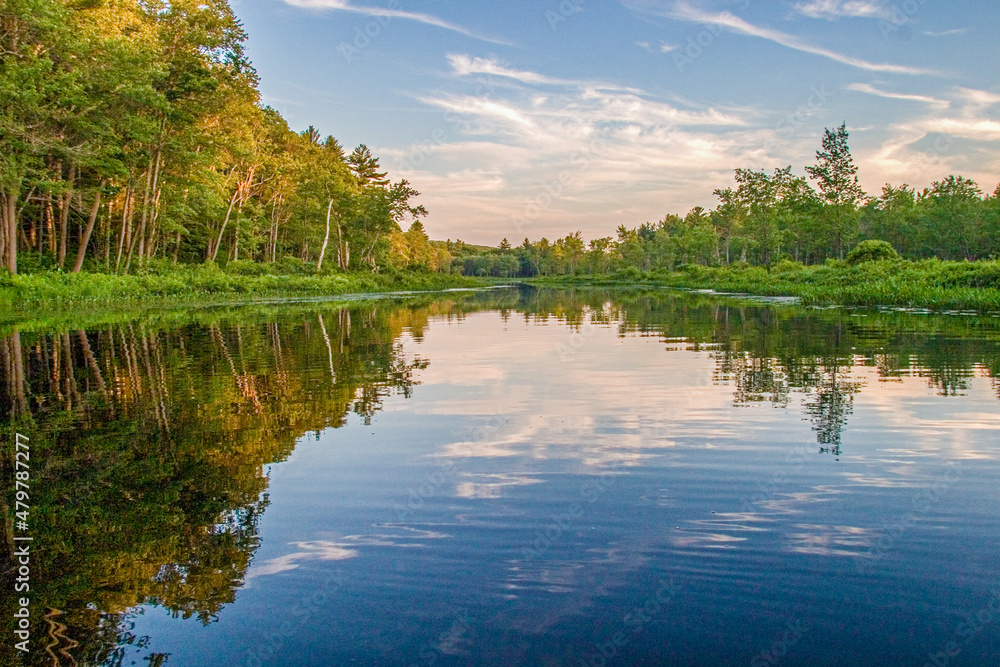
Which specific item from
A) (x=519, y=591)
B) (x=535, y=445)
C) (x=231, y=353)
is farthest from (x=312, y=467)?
(x=231, y=353)

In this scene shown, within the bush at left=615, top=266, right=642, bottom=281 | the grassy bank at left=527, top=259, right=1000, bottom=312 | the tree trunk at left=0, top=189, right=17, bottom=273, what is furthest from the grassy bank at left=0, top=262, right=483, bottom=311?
the bush at left=615, top=266, right=642, bottom=281

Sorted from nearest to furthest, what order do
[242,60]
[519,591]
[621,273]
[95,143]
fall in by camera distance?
[519,591]
[95,143]
[242,60]
[621,273]

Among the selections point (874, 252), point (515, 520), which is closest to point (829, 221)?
point (874, 252)

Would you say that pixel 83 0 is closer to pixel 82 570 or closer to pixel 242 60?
pixel 242 60

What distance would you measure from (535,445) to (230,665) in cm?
403

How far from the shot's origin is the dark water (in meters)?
3.32

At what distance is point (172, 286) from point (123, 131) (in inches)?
309

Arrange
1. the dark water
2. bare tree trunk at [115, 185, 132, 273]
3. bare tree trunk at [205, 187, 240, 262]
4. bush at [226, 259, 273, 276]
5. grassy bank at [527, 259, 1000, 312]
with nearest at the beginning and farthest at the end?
the dark water, grassy bank at [527, 259, 1000, 312], bare tree trunk at [115, 185, 132, 273], bare tree trunk at [205, 187, 240, 262], bush at [226, 259, 273, 276]

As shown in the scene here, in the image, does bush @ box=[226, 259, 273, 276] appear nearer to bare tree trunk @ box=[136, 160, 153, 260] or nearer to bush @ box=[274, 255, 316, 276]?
bush @ box=[274, 255, 316, 276]

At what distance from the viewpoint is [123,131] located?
3322 cm

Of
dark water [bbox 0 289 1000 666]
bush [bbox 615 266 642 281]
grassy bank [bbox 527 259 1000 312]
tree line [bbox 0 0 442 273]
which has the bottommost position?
dark water [bbox 0 289 1000 666]

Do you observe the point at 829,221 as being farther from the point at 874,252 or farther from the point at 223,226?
the point at 223,226

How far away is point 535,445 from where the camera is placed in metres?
6.82

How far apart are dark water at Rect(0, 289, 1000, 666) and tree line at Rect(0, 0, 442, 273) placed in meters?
21.8
